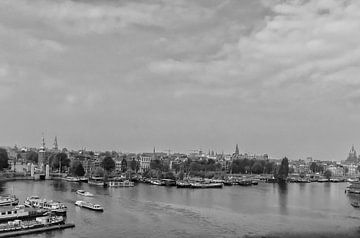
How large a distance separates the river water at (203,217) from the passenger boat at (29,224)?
0.70 metres

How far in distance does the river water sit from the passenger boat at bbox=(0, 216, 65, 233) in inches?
27.7

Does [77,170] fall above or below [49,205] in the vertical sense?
above

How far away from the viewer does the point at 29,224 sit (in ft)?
58.8

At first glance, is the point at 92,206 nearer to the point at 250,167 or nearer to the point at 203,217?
the point at 203,217

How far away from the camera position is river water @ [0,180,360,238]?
1816 cm

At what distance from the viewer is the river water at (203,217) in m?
18.2

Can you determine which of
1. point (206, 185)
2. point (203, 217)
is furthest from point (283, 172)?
point (203, 217)

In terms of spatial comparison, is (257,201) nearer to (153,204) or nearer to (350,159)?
(153,204)

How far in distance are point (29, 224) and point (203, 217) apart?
775 centimetres

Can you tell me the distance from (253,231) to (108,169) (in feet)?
117

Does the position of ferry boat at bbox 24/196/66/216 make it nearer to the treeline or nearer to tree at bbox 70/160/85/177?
tree at bbox 70/160/85/177

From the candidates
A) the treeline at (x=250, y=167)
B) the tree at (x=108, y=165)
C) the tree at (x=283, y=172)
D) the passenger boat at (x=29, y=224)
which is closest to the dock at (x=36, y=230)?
the passenger boat at (x=29, y=224)

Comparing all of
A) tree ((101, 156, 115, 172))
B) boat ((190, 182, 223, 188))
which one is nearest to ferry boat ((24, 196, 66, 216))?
boat ((190, 182, 223, 188))

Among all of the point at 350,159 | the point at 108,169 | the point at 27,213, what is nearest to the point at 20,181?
the point at 108,169
